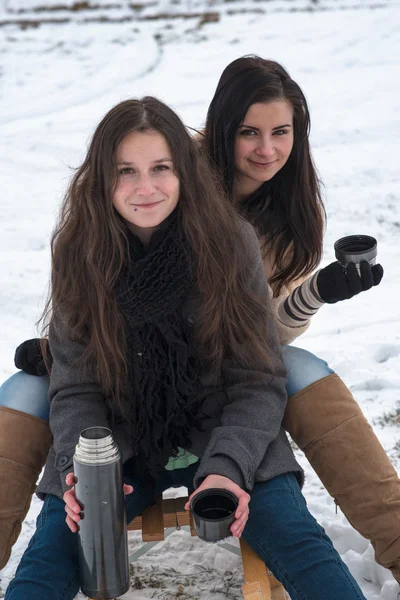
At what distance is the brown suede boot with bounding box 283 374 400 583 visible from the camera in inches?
93.6

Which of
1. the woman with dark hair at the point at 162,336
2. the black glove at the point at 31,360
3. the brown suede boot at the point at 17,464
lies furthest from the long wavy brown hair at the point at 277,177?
the brown suede boot at the point at 17,464

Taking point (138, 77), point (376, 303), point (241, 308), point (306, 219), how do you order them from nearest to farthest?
1. point (241, 308)
2. point (306, 219)
3. point (376, 303)
4. point (138, 77)

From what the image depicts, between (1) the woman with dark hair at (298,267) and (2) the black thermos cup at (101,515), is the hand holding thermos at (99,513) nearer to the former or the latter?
(2) the black thermos cup at (101,515)

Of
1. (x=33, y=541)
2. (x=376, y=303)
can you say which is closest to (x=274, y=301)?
(x=33, y=541)

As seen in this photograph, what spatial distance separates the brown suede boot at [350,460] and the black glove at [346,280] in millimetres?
284

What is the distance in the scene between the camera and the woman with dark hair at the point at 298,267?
2436 mm

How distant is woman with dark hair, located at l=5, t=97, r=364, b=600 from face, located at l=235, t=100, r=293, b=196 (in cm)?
38

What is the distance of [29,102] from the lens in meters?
8.18

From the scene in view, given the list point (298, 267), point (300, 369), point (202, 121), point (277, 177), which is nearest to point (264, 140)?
point (277, 177)

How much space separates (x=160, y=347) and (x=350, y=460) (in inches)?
26.7

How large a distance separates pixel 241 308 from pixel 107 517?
2.54 ft

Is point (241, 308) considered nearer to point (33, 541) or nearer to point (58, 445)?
point (58, 445)

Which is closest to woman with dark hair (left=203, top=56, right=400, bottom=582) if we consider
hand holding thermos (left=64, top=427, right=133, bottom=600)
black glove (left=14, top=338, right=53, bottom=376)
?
hand holding thermos (left=64, top=427, right=133, bottom=600)

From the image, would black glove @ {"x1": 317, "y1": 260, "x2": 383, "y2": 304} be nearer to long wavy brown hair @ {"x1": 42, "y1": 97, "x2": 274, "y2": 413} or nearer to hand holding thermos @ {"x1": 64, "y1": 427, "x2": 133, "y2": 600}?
long wavy brown hair @ {"x1": 42, "y1": 97, "x2": 274, "y2": 413}
